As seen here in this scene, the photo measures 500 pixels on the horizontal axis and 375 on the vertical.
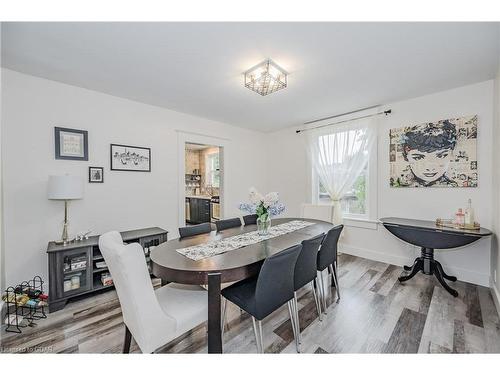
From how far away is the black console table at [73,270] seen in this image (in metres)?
2.03

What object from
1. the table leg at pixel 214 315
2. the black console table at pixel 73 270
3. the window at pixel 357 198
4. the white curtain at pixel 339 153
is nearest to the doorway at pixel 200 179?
the white curtain at pixel 339 153

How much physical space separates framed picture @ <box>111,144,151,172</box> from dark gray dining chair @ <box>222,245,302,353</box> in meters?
2.19

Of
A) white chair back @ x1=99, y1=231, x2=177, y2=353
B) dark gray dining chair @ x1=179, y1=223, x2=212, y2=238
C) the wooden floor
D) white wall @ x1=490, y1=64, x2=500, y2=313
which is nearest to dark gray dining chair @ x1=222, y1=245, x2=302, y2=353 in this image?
the wooden floor

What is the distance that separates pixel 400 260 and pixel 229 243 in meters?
2.69

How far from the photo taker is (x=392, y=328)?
1.75 m

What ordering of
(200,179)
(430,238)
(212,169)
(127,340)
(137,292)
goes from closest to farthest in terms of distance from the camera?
(137,292)
(127,340)
(430,238)
(212,169)
(200,179)

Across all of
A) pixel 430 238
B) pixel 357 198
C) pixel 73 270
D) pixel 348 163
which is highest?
pixel 348 163

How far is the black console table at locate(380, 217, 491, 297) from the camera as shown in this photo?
7.28ft

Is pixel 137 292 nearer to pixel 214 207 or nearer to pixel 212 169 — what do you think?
pixel 214 207

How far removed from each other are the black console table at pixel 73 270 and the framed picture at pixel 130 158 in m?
0.94

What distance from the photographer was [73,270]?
215 centimetres

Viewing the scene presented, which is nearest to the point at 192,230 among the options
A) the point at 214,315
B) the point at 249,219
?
the point at 249,219

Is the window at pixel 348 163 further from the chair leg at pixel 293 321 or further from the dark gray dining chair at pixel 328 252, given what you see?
the chair leg at pixel 293 321
